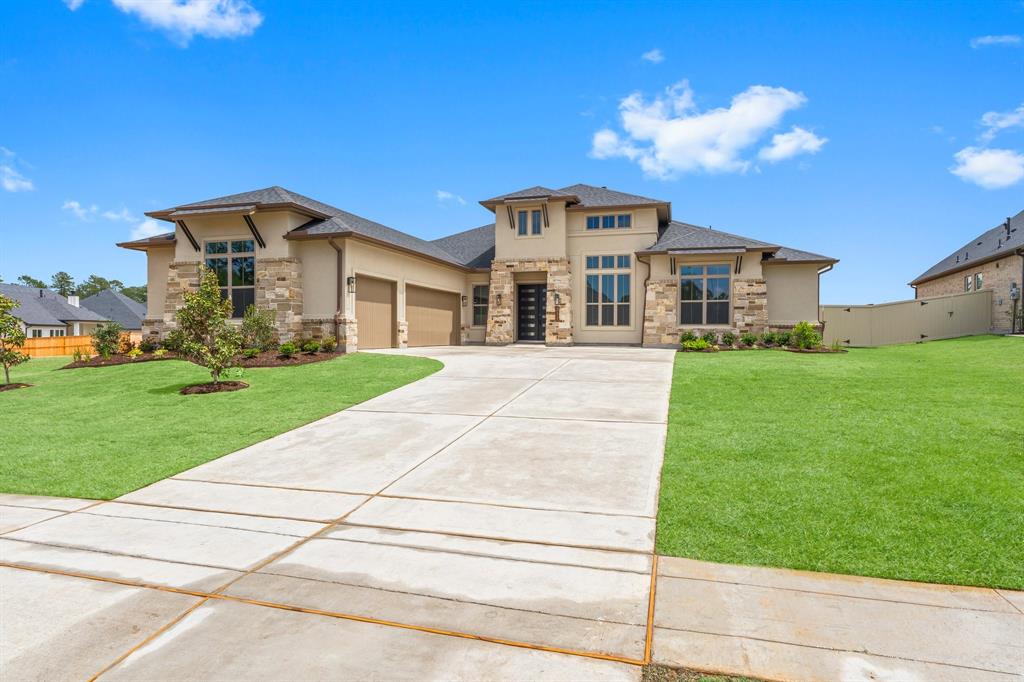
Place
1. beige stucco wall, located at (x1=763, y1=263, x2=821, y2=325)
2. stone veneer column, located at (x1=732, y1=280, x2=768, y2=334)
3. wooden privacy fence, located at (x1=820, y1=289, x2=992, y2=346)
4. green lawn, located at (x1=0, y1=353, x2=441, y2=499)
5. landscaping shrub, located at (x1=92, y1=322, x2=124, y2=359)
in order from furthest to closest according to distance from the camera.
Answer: beige stucco wall, located at (x1=763, y1=263, x2=821, y2=325)
wooden privacy fence, located at (x1=820, y1=289, x2=992, y2=346)
stone veneer column, located at (x1=732, y1=280, x2=768, y2=334)
landscaping shrub, located at (x1=92, y1=322, x2=124, y2=359)
green lawn, located at (x1=0, y1=353, x2=441, y2=499)

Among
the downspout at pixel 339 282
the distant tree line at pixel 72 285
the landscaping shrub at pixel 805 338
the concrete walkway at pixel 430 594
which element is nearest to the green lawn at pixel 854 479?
the concrete walkway at pixel 430 594

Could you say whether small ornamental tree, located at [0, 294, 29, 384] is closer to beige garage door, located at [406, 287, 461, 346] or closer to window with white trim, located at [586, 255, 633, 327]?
beige garage door, located at [406, 287, 461, 346]

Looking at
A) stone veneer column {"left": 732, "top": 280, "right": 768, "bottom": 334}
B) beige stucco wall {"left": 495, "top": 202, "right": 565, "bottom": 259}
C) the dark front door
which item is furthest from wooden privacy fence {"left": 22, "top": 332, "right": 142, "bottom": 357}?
stone veneer column {"left": 732, "top": 280, "right": 768, "bottom": 334}

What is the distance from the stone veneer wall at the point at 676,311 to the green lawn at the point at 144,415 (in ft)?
34.7

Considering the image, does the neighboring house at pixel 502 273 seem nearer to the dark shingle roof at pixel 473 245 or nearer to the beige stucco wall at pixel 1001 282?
the dark shingle roof at pixel 473 245

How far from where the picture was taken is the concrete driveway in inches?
108

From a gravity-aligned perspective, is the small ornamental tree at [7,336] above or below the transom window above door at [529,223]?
below

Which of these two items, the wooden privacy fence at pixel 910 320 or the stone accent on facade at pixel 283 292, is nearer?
the stone accent on facade at pixel 283 292

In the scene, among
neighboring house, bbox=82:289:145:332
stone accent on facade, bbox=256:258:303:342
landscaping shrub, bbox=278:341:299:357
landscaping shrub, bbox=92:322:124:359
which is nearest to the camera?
landscaping shrub, bbox=278:341:299:357

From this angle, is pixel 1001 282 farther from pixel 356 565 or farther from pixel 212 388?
pixel 212 388

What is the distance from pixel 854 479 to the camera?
203 inches

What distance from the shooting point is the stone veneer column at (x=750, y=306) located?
20.5 m

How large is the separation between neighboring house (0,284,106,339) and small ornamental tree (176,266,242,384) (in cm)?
3574

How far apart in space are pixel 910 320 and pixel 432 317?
1937 cm
